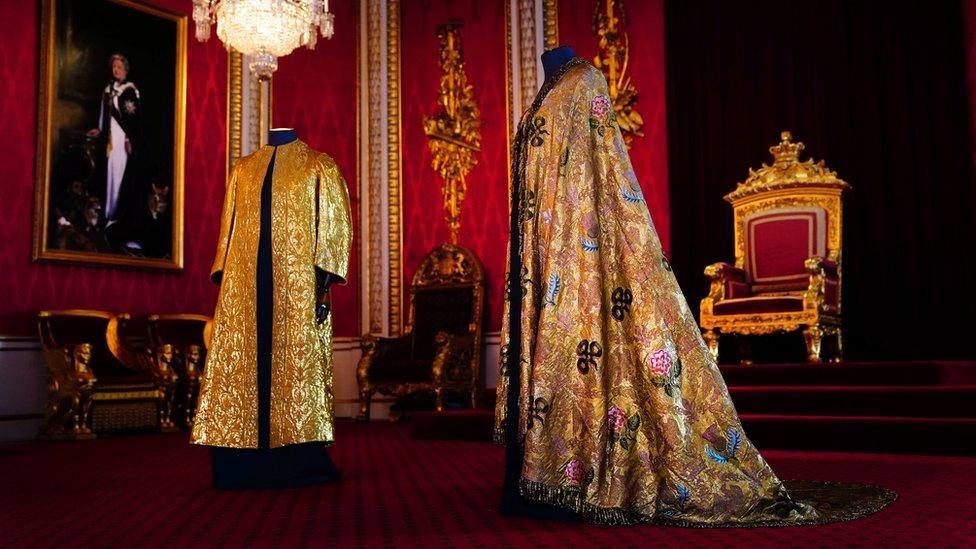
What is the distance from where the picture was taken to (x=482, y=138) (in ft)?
24.6

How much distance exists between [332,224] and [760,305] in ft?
9.91

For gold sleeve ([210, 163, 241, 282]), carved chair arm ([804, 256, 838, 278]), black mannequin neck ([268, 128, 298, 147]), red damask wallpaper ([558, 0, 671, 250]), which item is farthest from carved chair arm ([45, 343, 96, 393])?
carved chair arm ([804, 256, 838, 278])

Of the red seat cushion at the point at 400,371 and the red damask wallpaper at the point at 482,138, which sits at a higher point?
the red damask wallpaper at the point at 482,138

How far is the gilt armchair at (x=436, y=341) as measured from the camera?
6730 mm

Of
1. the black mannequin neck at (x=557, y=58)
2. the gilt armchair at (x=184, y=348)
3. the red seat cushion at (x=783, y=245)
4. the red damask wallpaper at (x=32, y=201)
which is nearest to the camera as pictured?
the black mannequin neck at (x=557, y=58)

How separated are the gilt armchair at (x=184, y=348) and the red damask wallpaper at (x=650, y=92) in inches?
135

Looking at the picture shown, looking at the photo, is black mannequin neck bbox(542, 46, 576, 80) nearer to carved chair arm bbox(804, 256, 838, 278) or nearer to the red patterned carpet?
the red patterned carpet

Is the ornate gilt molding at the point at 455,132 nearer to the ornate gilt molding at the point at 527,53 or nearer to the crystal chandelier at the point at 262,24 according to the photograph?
the ornate gilt molding at the point at 527,53

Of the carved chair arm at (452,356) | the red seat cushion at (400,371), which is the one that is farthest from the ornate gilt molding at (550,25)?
the red seat cushion at (400,371)

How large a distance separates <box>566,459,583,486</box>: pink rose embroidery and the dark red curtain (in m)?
4.27

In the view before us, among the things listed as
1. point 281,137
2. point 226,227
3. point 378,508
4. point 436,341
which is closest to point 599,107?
point 378,508

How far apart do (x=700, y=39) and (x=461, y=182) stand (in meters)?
2.19

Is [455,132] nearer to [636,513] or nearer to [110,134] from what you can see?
[110,134]

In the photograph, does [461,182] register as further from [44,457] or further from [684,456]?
[684,456]
